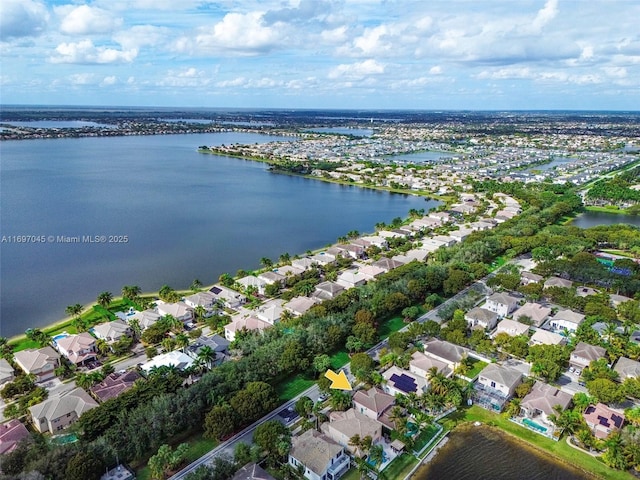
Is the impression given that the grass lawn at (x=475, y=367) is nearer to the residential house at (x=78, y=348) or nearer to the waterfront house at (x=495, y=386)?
the waterfront house at (x=495, y=386)

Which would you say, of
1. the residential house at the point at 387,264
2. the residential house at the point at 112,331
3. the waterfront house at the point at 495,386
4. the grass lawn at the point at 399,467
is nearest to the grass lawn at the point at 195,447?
the grass lawn at the point at 399,467

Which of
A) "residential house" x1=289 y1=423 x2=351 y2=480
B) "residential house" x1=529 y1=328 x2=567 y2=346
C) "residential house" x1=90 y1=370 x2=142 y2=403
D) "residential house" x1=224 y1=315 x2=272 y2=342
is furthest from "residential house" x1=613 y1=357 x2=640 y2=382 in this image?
"residential house" x1=90 y1=370 x2=142 y2=403

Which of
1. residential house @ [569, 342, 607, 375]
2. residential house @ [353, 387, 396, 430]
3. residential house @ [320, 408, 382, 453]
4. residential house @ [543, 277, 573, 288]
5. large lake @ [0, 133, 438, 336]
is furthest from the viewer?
large lake @ [0, 133, 438, 336]

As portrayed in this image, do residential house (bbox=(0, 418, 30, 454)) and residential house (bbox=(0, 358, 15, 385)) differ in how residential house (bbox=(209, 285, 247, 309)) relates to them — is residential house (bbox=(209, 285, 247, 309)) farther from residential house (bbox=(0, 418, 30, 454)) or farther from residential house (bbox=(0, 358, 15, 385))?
residential house (bbox=(0, 418, 30, 454))

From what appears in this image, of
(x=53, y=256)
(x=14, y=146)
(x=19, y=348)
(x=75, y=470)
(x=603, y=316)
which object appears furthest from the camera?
(x=14, y=146)

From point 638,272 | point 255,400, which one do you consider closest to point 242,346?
point 255,400

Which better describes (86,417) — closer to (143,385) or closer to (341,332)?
(143,385)
